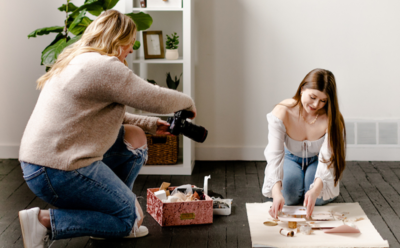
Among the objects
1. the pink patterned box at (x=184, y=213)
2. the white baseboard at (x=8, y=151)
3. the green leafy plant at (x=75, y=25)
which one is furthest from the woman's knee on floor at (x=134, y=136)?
the white baseboard at (x=8, y=151)

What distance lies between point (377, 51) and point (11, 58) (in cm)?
264

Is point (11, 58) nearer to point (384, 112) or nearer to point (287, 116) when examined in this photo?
point (287, 116)

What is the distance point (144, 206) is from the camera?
2.23 metres

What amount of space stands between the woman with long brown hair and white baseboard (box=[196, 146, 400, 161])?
84 centimetres

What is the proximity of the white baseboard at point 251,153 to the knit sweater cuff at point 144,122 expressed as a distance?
125 cm

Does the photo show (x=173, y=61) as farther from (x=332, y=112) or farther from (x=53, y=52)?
(x=332, y=112)

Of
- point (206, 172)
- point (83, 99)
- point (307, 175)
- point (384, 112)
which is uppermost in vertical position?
point (83, 99)

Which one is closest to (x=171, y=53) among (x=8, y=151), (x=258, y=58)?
(x=258, y=58)

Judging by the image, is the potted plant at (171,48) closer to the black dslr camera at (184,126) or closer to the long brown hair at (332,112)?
the long brown hair at (332,112)

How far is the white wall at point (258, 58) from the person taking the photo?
Answer: 2961mm

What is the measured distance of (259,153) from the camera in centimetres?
314

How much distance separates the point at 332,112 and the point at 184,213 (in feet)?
2.78

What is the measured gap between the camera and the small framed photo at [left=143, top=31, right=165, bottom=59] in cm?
285

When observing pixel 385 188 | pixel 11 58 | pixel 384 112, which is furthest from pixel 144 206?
pixel 384 112
